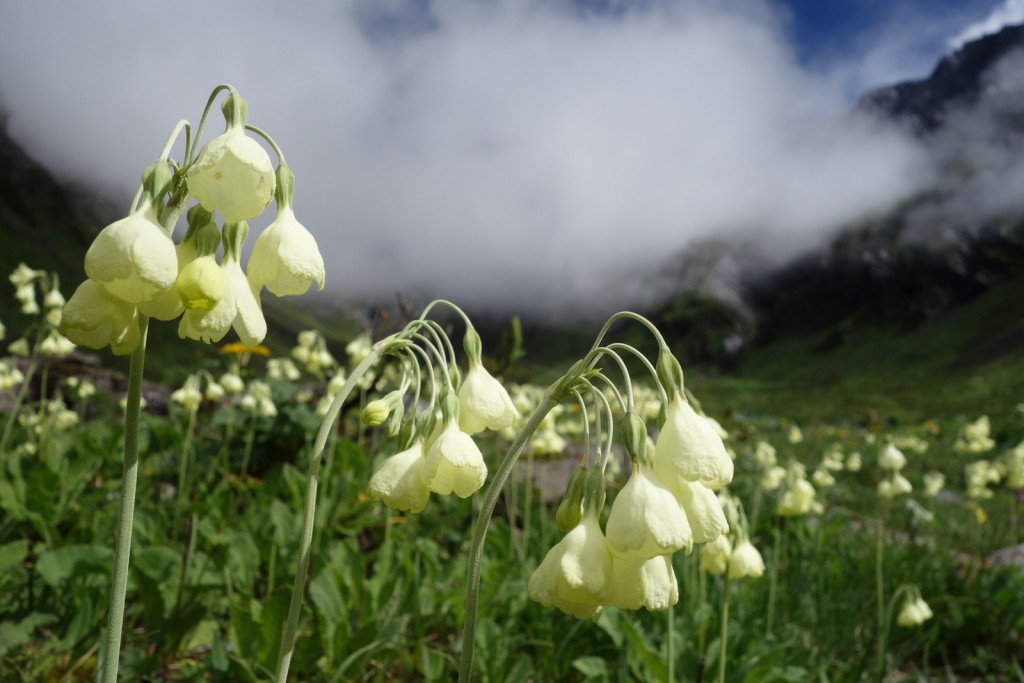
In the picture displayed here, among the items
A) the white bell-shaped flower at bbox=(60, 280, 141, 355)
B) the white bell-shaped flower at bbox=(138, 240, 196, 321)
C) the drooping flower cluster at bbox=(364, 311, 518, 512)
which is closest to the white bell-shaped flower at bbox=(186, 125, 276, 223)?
the white bell-shaped flower at bbox=(138, 240, 196, 321)

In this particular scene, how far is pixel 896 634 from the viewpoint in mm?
4891

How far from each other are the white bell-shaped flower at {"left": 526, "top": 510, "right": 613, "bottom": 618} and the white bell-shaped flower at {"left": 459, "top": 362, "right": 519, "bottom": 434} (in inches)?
16.5

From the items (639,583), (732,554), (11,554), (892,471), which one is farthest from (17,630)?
(892,471)

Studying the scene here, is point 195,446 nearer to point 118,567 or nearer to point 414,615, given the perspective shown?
point 414,615

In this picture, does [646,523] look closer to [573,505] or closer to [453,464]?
[573,505]

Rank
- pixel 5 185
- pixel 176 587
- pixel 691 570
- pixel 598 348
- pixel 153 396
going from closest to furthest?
1. pixel 598 348
2. pixel 176 587
3. pixel 691 570
4. pixel 153 396
5. pixel 5 185

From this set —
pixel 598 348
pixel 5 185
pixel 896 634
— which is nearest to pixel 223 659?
pixel 598 348

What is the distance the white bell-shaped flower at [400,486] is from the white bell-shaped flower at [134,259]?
688 millimetres

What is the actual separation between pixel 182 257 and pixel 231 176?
212 millimetres

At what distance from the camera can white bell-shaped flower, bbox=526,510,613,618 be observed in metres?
1.50

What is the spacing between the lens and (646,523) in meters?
1.43

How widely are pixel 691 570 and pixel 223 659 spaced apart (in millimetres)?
3096

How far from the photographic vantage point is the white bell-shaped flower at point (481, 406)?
1890 mm

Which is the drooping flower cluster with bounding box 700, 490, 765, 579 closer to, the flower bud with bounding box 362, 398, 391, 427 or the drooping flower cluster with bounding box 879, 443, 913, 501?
the flower bud with bounding box 362, 398, 391, 427
